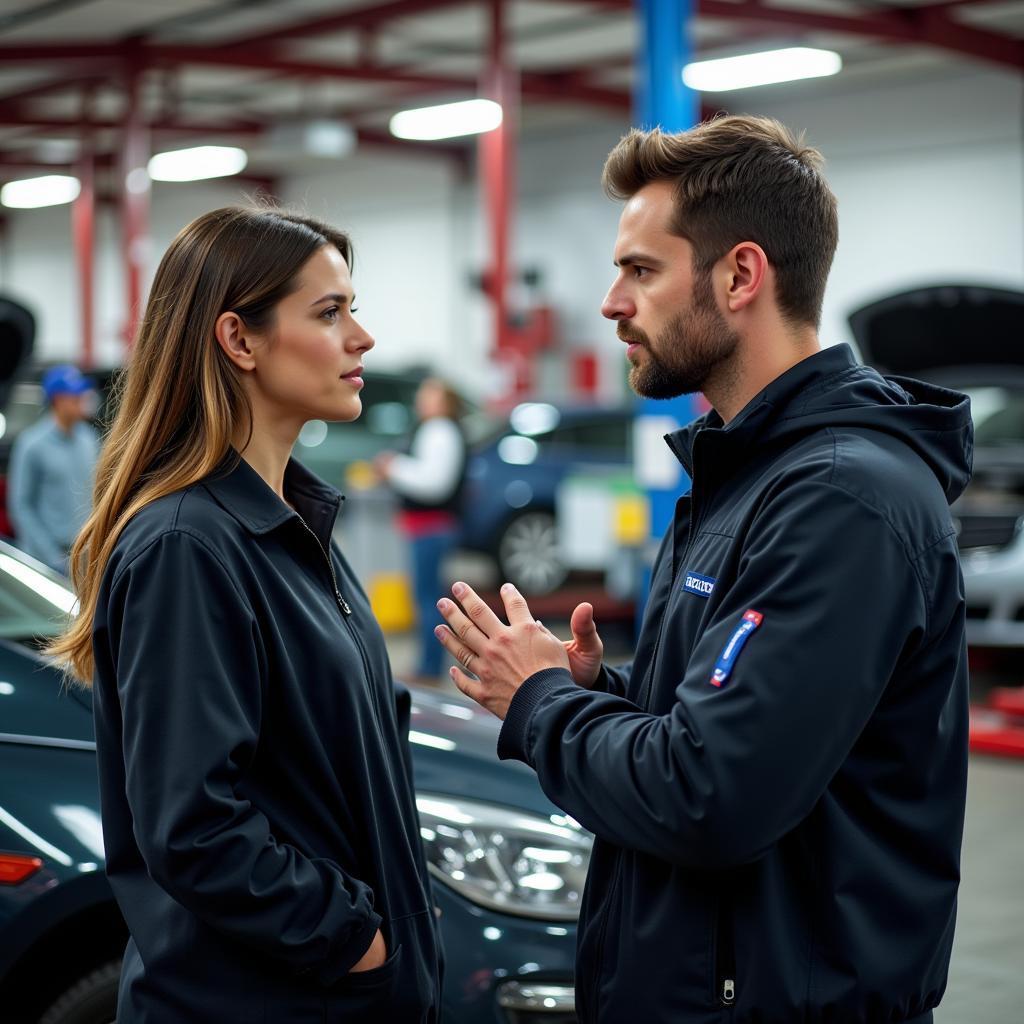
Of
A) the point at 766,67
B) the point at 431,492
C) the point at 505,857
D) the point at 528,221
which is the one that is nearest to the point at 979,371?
the point at 431,492

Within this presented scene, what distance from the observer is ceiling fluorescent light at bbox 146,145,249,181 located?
803 inches

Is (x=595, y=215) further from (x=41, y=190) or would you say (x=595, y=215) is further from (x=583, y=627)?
(x=583, y=627)

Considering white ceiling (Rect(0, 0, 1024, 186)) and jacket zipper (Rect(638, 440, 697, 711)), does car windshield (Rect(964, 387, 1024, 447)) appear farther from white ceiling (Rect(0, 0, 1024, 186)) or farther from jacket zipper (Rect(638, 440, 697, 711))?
jacket zipper (Rect(638, 440, 697, 711))

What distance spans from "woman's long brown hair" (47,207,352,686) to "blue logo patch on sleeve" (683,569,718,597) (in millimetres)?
611

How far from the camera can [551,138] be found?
20.9m

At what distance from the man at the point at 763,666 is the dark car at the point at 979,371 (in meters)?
4.67

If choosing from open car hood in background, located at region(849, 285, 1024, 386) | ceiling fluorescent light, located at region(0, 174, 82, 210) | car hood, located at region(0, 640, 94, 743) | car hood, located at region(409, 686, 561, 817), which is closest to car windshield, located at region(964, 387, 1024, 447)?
open car hood in background, located at region(849, 285, 1024, 386)

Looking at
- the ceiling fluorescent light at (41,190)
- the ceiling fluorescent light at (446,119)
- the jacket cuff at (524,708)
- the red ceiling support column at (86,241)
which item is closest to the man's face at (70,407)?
the jacket cuff at (524,708)

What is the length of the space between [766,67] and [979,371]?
879 centimetres

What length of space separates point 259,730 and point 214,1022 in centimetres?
35

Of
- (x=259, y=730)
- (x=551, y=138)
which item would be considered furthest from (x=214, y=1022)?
(x=551, y=138)

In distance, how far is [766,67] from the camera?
48.4 feet

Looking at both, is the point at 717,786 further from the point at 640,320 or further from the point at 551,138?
the point at 551,138

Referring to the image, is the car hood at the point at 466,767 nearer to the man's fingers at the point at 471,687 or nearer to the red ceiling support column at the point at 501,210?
the man's fingers at the point at 471,687
